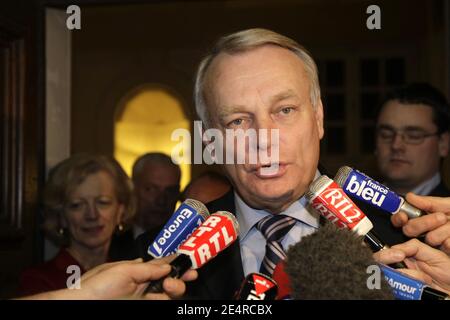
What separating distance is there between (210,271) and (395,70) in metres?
4.65

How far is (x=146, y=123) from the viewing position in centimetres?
707

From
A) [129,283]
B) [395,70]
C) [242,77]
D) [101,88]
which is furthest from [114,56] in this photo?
[129,283]

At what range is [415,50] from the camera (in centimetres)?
580

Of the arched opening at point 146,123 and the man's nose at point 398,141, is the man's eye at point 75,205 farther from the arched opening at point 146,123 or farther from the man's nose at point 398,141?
the arched opening at point 146,123

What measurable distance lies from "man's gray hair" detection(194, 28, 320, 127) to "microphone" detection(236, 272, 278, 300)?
70 centimetres

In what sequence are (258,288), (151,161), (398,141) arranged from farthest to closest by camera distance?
(151,161) < (398,141) < (258,288)

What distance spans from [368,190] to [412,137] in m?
1.26

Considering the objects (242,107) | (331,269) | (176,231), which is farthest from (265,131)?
(331,269)

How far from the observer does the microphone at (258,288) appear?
3.31 feet

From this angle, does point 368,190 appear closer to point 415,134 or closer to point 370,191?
point 370,191

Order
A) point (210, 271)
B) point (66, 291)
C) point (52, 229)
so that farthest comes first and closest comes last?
point (52, 229) < point (210, 271) < point (66, 291)

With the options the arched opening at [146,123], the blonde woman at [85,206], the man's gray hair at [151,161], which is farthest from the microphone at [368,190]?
the arched opening at [146,123]
